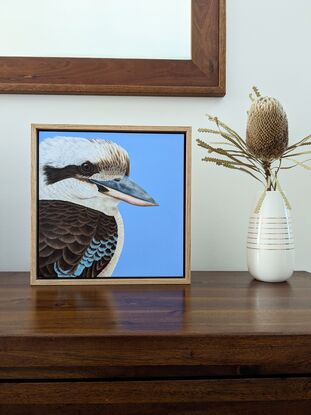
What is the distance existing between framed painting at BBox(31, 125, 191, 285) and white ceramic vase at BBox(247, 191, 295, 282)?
4.6 inches

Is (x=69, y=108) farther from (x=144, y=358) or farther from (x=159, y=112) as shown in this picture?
(x=144, y=358)

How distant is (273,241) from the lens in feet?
2.62

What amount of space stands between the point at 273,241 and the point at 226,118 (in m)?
0.31

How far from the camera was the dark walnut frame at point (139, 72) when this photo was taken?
0.94 m

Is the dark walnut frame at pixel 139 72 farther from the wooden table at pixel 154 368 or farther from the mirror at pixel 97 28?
the wooden table at pixel 154 368

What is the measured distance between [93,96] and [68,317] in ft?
1.72

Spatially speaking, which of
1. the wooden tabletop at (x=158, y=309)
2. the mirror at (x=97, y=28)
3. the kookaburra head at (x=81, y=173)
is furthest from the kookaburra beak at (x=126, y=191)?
the mirror at (x=97, y=28)

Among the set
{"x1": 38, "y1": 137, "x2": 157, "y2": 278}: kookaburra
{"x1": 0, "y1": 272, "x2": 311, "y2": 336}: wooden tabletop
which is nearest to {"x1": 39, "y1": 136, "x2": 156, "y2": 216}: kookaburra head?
{"x1": 38, "y1": 137, "x2": 157, "y2": 278}: kookaburra

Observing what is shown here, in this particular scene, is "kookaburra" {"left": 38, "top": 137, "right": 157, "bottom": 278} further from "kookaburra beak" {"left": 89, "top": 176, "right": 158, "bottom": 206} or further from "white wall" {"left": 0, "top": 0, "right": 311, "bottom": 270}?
"white wall" {"left": 0, "top": 0, "right": 311, "bottom": 270}

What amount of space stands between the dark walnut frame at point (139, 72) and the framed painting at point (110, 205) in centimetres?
17

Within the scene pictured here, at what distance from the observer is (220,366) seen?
509 millimetres

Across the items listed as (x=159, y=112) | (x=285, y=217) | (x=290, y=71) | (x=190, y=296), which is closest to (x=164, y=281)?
(x=190, y=296)

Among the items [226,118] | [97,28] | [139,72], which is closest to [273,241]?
[226,118]

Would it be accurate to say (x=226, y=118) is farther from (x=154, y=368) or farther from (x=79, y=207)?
(x=154, y=368)
